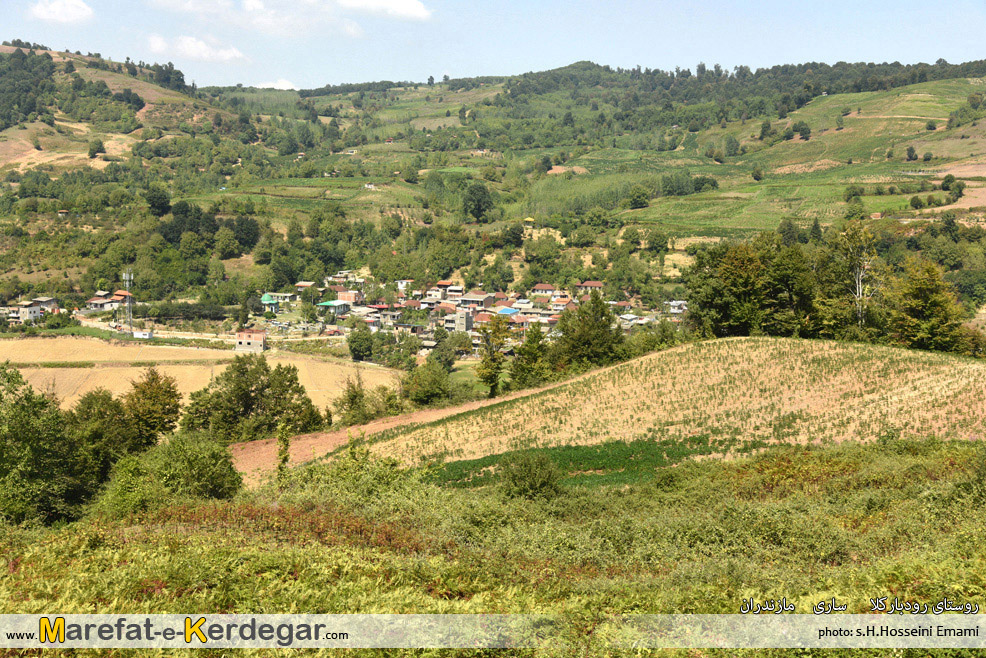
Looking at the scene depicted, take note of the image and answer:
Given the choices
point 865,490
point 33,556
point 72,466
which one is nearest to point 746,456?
point 865,490

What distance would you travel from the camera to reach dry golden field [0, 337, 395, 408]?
49188 mm

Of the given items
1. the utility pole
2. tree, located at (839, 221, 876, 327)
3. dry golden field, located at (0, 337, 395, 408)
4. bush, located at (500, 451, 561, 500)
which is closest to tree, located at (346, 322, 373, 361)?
dry golden field, located at (0, 337, 395, 408)

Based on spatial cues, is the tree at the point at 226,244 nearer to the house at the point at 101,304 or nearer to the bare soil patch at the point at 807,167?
the house at the point at 101,304

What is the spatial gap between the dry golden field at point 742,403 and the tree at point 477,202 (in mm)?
85591

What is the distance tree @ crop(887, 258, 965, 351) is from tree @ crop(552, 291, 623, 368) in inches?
482

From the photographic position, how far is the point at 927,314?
29.6 metres

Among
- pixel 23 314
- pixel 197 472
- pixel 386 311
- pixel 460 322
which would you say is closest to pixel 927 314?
pixel 197 472

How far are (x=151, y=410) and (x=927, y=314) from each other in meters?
33.2

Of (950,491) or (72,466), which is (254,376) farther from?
(950,491)

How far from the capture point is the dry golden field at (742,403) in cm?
1892

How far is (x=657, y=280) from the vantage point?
77875 mm

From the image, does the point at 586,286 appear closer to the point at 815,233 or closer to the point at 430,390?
the point at 815,233

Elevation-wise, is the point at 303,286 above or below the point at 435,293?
above

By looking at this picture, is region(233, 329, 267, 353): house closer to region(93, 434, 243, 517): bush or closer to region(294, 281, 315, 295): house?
region(294, 281, 315, 295): house
